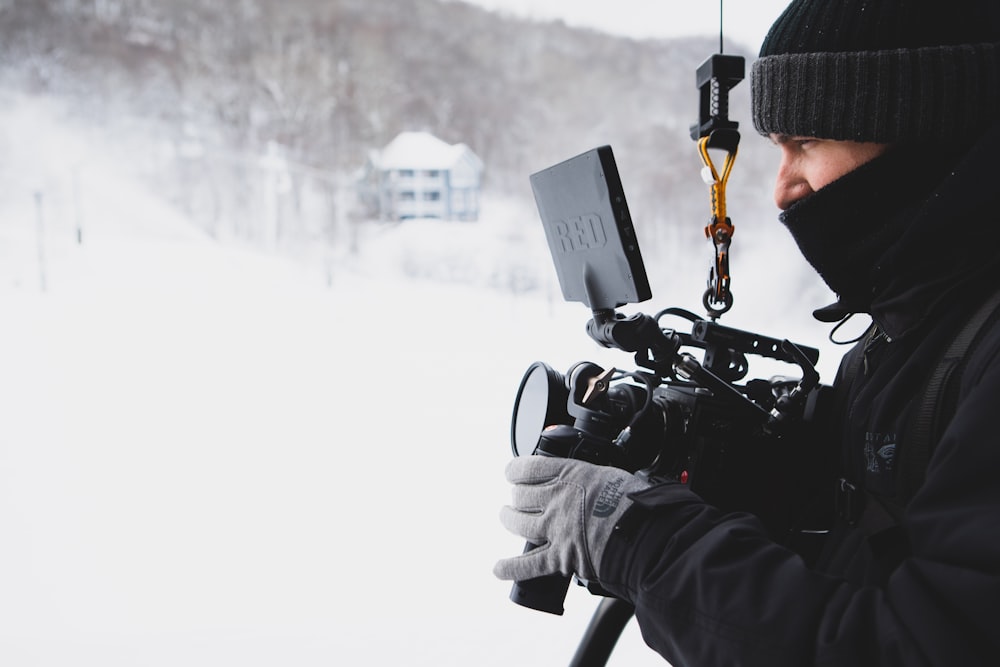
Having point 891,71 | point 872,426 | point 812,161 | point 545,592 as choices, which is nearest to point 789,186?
point 812,161

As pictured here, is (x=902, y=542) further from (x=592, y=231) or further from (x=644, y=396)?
(x=592, y=231)

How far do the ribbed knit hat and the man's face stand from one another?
0.02m

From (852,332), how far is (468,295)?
3.87ft

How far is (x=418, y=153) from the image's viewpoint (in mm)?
2018

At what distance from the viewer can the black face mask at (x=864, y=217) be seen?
682 mm

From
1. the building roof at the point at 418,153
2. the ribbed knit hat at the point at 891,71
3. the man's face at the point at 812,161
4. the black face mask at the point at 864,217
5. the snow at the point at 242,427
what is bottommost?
the snow at the point at 242,427

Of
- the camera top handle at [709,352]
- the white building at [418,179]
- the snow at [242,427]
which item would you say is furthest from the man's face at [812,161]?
the white building at [418,179]

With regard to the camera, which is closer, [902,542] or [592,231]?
[902,542]

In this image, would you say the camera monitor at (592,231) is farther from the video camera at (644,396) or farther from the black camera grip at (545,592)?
the black camera grip at (545,592)

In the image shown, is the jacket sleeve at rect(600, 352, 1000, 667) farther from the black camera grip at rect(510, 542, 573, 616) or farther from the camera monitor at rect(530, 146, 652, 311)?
the camera monitor at rect(530, 146, 652, 311)

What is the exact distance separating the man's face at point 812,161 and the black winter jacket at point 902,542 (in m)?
0.10

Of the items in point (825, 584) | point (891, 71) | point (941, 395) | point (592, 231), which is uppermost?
point (891, 71)

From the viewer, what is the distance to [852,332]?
2.27m

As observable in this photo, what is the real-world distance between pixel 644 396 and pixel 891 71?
0.37 meters
